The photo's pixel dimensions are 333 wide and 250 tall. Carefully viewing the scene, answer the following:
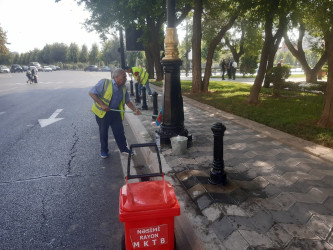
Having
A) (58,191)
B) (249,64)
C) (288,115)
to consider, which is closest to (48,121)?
(58,191)

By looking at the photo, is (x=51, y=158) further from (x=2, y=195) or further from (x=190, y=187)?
(x=190, y=187)

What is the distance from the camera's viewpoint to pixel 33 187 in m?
3.84

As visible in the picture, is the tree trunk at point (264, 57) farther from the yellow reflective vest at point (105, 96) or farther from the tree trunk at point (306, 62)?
the tree trunk at point (306, 62)

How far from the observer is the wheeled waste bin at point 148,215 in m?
1.96

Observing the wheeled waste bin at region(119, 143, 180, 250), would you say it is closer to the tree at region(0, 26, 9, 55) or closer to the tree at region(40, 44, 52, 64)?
the tree at region(0, 26, 9, 55)

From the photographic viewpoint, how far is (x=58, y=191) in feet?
12.2

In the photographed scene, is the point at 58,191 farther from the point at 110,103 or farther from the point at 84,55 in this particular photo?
the point at 84,55

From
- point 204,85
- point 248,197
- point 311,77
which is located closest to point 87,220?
point 248,197

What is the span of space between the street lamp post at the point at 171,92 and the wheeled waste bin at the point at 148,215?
332 cm

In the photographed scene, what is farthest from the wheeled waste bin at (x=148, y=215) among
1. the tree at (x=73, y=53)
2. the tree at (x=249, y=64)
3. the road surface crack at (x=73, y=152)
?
the tree at (x=73, y=53)

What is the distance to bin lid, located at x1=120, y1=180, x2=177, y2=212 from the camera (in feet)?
6.52

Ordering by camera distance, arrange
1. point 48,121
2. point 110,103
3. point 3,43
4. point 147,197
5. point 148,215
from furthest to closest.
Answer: point 3,43
point 48,121
point 110,103
point 147,197
point 148,215

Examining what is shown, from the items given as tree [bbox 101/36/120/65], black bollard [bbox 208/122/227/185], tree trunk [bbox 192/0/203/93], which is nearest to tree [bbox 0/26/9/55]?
tree [bbox 101/36/120/65]

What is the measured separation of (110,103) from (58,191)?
1886 millimetres
